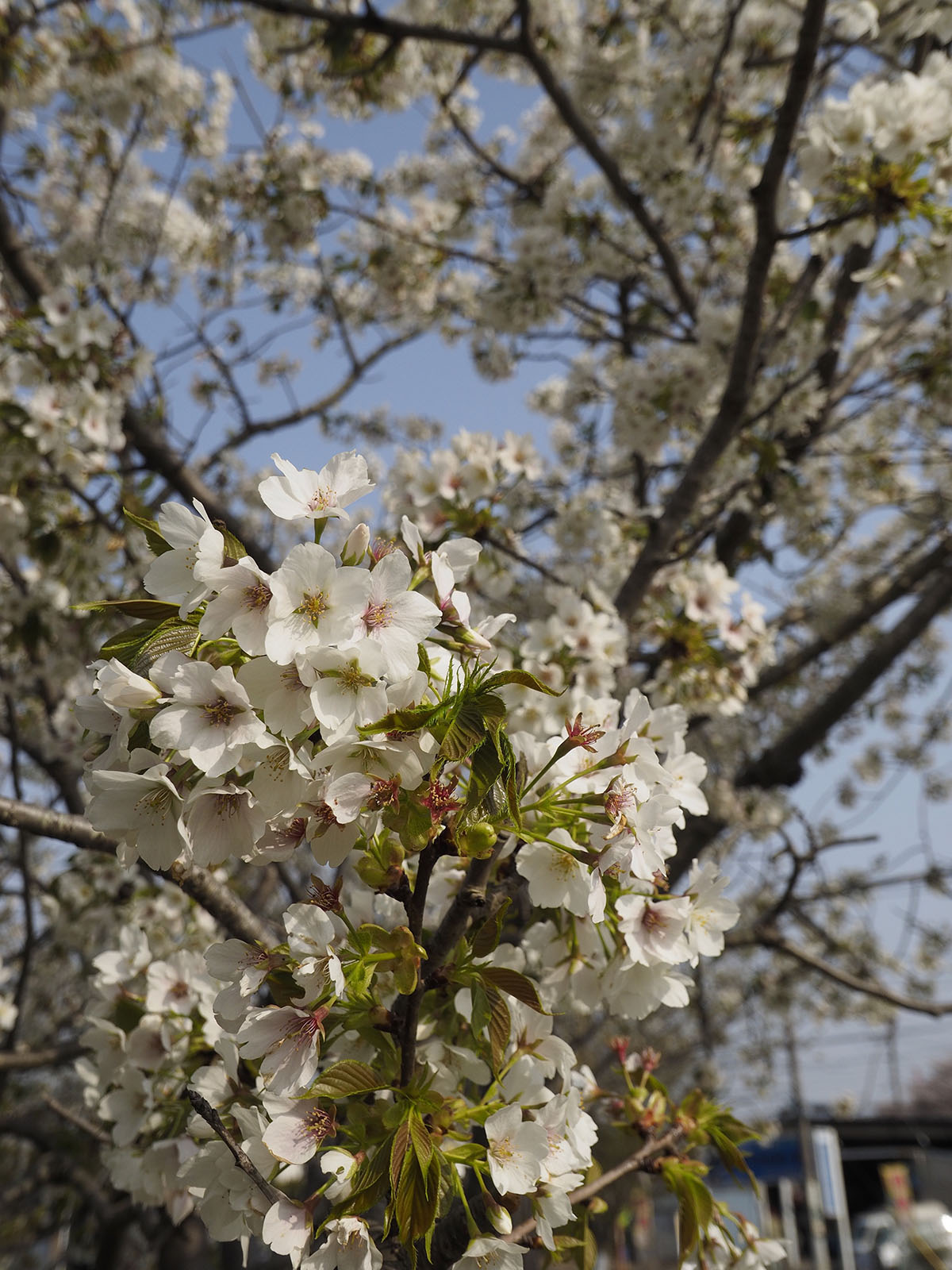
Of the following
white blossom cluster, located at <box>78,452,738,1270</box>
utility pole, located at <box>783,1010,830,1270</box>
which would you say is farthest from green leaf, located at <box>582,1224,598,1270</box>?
utility pole, located at <box>783,1010,830,1270</box>

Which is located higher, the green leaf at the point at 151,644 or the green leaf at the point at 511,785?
the green leaf at the point at 151,644

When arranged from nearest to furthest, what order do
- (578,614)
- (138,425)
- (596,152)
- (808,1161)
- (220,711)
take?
(220,711) < (578,614) < (138,425) < (596,152) < (808,1161)

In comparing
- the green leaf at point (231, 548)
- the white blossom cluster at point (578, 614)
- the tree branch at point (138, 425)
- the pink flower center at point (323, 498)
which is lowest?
the green leaf at point (231, 548)

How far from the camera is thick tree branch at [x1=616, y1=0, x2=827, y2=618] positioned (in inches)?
89.7

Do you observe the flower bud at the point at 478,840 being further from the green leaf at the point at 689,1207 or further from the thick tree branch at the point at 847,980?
the thick tree branch at the point at 847,980

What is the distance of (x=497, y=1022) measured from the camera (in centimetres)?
105

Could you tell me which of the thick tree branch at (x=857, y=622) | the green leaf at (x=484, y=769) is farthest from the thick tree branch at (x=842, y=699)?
the green leaf at (x=484, y=769)

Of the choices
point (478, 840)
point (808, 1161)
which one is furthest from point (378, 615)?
point (808, 1161)

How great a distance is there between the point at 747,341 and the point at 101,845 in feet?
7.63

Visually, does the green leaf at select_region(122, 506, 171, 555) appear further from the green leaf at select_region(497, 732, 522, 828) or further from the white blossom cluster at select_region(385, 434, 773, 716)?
the white blossom cluster at select_region(385, 434, 773, 716)

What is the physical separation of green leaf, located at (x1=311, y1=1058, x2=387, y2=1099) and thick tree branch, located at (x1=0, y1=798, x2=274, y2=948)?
0.47 meters

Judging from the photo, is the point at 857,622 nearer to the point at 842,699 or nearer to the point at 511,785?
the point at 842,699

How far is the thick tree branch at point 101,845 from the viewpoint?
1.41 m

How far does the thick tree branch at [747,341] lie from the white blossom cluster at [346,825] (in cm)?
165
